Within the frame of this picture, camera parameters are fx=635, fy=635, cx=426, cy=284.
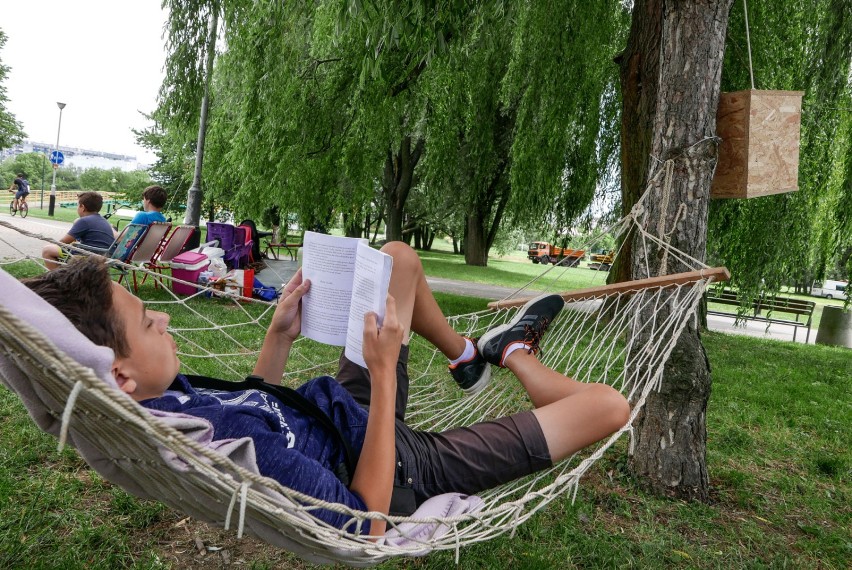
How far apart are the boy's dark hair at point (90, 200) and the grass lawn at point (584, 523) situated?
8.48 ft

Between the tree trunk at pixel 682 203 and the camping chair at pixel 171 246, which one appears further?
the camping chair at pixel 171 246

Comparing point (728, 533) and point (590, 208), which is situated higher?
point (590, 208)

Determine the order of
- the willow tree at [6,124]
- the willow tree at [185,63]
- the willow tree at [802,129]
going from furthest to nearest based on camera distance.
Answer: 1. the willow tree at [6,124]
2. the willow tree at [185,63]
3. the willow tree at [802,129]

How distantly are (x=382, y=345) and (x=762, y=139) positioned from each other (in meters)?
1.62

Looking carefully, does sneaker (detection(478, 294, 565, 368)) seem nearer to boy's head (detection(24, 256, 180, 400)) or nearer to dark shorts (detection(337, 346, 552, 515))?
dark shorts (detection(337, 346, 552, 515))

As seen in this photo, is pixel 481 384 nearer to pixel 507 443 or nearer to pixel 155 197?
pixel 507 443

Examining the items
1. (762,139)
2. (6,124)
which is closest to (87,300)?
(762,139)

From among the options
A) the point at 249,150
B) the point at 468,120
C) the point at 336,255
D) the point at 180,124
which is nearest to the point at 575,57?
the point at 468,120

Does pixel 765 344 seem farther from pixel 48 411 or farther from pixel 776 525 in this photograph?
pixel 48 411

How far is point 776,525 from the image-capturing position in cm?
210

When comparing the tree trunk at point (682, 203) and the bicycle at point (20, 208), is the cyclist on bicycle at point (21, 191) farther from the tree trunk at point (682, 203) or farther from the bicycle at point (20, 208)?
the tree trunk at point (682, 203)

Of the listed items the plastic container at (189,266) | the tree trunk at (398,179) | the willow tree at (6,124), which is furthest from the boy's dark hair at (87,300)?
the willow tree at (6,124)

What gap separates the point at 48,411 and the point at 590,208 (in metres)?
5.78

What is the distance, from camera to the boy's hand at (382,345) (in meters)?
1.22
